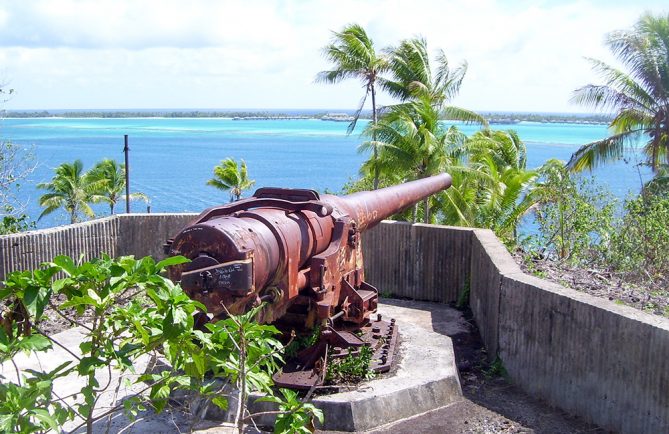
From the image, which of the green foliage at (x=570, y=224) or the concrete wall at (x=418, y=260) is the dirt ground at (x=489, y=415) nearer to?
the concrete wall at (x=418, y=260)

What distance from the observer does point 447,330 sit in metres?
9.42

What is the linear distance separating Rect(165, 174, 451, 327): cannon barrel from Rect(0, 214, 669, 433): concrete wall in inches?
61.7

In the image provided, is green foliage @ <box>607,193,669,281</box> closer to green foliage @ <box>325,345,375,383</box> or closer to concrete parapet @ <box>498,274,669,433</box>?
concrete parapet @ <box>498,274,669,433</box>

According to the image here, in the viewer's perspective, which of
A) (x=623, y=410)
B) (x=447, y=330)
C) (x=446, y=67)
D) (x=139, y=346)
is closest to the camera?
(x=139, y=346)

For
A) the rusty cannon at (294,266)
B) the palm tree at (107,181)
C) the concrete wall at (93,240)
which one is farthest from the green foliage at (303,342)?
the palm tree at (107,181)

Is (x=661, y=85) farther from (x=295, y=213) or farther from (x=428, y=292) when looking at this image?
(x=295, y=213)

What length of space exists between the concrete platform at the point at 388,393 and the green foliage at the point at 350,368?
0.39 ft

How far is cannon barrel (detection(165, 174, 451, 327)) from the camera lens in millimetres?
4988

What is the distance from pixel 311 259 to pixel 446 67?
15.9 metres

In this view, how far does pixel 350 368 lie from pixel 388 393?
441 mm

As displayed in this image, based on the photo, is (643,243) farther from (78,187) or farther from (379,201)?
(78,187)

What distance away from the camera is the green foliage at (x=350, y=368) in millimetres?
6546

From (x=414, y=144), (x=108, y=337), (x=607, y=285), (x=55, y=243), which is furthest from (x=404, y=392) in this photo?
(x=414, y=144)

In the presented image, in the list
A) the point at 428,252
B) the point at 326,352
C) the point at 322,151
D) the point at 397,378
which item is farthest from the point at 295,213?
the point at 322,151
